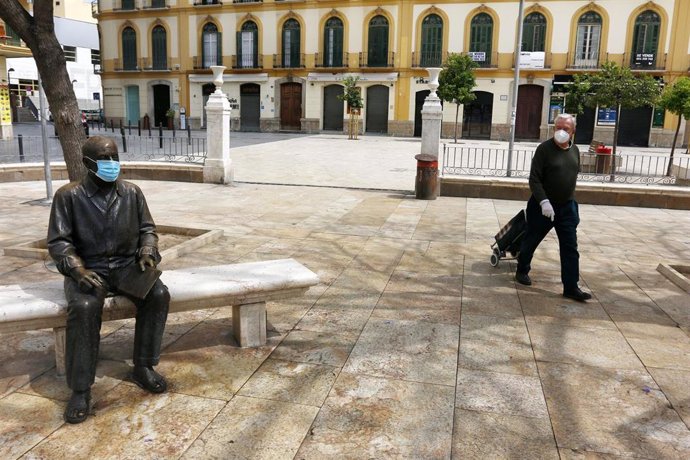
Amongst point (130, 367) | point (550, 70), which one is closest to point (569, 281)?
point (130, 367)

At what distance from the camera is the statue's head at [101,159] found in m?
3.38

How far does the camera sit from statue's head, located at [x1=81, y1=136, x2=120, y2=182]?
3381mm

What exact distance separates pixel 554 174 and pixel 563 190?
0.57 feet

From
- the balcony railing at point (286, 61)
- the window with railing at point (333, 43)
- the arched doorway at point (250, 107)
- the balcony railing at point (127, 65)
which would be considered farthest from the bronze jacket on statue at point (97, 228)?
the balcony railing at point (127, 65)

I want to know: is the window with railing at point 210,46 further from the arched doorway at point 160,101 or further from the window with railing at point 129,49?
the window with railing at point 129,49

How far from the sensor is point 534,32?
3281 centimetres

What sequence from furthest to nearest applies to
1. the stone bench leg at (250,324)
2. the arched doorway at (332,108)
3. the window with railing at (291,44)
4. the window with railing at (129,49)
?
1. the window with railing at (129,49)
2. the window with railing at (291,44)
3. the arched doorway at (332,108)
4. the stone bench leg at (250,324)

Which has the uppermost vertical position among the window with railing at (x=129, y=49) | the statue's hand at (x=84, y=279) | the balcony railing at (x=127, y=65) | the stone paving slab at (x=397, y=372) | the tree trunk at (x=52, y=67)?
the window with railing at (x=129, y=49)

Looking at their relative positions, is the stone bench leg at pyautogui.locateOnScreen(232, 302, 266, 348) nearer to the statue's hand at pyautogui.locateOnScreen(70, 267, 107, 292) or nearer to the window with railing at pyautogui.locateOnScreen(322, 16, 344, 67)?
the statue's hand at pyautogui.locateOnScreen(70, 267, 107, 292)

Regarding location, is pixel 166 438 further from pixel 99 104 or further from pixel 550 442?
pixel 99 104

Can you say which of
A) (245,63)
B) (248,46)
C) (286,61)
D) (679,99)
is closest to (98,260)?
(679,99)

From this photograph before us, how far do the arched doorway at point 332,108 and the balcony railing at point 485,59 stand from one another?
8.20 metres

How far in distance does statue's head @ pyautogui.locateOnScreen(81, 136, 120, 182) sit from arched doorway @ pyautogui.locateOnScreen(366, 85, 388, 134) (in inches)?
1325

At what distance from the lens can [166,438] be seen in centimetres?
304
